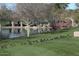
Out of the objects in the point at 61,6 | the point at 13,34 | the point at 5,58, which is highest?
the point at 61,6

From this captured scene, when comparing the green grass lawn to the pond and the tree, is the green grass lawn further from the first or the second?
the tree

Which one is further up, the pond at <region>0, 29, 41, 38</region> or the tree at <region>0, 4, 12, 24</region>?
the tree at <region>0, 4, 12, 24</region>

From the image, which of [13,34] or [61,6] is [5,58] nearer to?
[13,34]

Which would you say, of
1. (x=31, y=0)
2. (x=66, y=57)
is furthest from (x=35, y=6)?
(x=66, y=57)

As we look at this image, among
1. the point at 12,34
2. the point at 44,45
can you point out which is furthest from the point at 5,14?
the point at 44,45

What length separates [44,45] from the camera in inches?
82.7

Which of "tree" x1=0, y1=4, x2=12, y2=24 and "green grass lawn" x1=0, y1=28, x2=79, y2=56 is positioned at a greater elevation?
"tree" x1=0, y1=4, x2=12, y2=24

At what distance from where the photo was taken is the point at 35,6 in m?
2.10

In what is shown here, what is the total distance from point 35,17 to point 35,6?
2.6 inches

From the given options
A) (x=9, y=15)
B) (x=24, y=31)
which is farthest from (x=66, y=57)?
(x=9, y=15)

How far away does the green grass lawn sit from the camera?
2.08 m

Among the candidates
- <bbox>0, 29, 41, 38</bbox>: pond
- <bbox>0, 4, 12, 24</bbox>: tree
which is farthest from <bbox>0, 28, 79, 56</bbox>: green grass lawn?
<bbox>0, 4, 12, 24</bbox>: tree

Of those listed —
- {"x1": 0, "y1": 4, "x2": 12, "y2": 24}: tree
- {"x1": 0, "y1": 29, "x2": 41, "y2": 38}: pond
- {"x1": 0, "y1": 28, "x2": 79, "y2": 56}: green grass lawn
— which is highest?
{"x1": 0, "y1": 4, "x2": 12, "y2": 24}: tree

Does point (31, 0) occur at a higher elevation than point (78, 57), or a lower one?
higher
